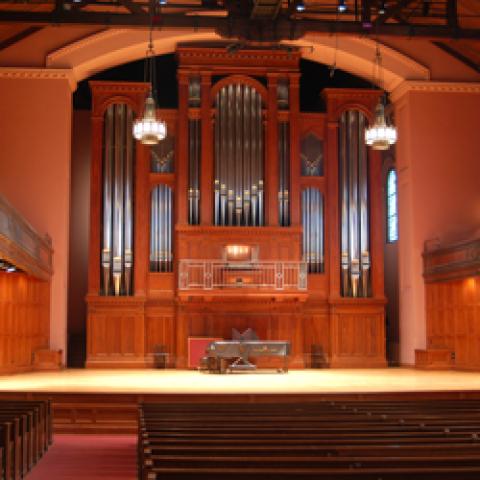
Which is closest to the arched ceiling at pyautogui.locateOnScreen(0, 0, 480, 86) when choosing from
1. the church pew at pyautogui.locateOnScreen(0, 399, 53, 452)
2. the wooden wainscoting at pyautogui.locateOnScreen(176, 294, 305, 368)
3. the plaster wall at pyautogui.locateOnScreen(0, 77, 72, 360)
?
the plaster wall at pyautogui.locateOnScreen(0, 77, 72, 360)

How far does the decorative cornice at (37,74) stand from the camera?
61.9 ft

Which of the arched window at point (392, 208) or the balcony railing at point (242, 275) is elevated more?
the arched window at point (392, 208)

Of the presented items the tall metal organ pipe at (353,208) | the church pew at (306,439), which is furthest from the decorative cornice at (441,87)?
the church pew at (306,439)

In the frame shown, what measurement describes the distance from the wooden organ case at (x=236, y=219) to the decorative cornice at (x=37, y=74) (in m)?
1.34

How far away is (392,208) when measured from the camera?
22.5 m

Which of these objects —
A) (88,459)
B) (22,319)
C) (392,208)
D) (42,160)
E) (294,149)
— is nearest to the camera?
(88,459)

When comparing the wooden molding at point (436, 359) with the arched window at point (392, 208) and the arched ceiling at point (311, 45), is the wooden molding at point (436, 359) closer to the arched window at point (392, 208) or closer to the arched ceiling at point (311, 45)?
the arched window at point (392, 208)

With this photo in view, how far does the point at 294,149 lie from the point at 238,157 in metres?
1.42

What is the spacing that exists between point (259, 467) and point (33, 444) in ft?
16.8

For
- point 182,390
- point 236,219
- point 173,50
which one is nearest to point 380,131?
point 182,390

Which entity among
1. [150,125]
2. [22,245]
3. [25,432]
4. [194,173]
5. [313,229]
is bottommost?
[25,432]

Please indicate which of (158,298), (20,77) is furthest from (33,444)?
(20,77)

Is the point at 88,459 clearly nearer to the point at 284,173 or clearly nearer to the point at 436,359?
the point at 436,359

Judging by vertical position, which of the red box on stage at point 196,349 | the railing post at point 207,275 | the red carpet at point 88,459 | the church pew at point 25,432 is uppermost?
the railing post at point 207,275
